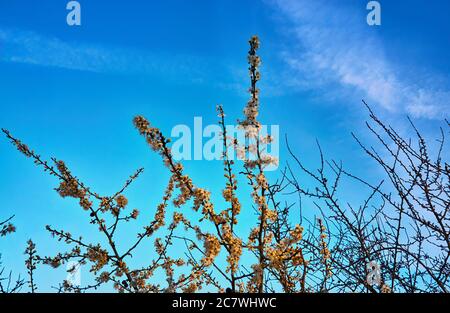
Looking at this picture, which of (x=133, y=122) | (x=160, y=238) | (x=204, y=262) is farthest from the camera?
(x=160, y=238)

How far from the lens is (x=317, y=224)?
6348 mm

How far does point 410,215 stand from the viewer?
464cm

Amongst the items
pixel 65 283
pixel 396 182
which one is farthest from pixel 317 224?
pixel 65 283

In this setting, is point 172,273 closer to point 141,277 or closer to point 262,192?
point 141,277

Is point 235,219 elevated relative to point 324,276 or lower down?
elevated

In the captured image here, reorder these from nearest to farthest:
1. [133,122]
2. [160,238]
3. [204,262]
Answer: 1. [204,262]
2. [133,122]
3. [160,238]

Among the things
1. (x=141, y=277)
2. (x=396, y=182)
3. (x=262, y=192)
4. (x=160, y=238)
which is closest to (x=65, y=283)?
(x=141, y=277)

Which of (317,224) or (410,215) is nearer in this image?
(410,215)
